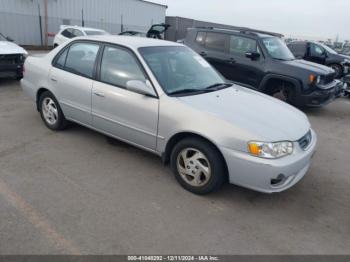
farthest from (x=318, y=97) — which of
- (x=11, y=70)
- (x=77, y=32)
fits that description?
(x=77, y=32)

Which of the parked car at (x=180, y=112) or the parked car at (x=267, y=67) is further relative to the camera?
the parked car at (x=267, y=67)

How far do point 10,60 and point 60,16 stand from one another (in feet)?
48.6

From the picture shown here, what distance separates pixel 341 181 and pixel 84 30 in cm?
1232

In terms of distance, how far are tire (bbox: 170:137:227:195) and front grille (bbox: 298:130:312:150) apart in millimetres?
900

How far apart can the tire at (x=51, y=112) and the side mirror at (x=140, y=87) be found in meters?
1.75

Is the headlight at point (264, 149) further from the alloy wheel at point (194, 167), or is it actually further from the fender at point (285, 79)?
the fender at point (285, 79)

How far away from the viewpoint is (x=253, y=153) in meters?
3.05

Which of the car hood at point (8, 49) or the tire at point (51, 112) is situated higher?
the car hood at point (8, 49)

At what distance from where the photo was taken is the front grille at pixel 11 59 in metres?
7.68

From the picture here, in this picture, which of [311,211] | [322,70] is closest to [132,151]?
[311,211]

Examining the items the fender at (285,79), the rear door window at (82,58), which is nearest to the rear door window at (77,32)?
the fender at (285,79)

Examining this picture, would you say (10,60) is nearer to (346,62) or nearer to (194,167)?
(194,167)

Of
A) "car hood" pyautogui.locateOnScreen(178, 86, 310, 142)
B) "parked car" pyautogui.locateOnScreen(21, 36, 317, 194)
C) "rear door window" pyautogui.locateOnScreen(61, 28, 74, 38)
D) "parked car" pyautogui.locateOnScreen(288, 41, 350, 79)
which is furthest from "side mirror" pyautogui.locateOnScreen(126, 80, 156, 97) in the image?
"rear door window" pyautogui.locateOnScreen(61, 28, 74, 38)

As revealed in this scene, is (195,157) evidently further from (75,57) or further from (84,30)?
(84,30)
